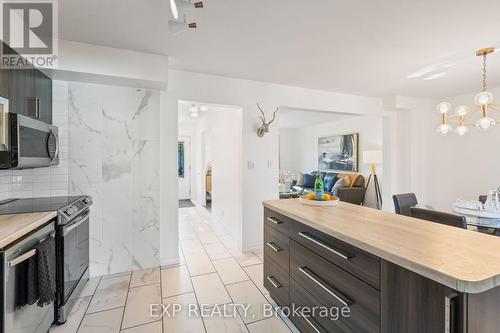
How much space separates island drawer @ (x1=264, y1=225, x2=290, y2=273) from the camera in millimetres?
1912

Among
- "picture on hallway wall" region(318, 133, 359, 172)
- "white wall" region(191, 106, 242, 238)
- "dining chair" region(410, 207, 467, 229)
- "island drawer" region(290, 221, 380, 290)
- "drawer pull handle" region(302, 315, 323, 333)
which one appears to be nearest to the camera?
"island drawer" region(290, 221, 380, 290)

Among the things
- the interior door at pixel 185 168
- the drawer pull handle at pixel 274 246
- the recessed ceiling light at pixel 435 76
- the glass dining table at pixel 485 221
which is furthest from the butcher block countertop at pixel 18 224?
the interior door at pixel 185 168

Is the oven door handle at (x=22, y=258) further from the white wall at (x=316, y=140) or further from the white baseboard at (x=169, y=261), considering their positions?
the white wall at (x=316, y=140)

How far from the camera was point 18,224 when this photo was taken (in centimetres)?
149

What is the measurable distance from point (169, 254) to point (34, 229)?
1700mm

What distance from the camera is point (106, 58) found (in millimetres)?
2516

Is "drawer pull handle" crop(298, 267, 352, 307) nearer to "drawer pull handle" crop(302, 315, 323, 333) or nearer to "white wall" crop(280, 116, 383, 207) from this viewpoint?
"drawer pull handle" crop(302, 315, 323, 333)

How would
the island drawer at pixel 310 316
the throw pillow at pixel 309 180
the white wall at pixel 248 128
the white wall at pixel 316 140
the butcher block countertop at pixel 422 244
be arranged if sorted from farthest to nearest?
the throw pillow at pixel 309 180 < the white wall at pixel 316 140 < the white wall at pixel 248 128 < the island drawer at pixel 310 316 < the butcher block countertop at pixel 422 244

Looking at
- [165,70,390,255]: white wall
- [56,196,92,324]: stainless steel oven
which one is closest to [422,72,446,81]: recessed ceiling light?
[165,70,390,255]: white wall

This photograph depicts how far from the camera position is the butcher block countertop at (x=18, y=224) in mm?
1297

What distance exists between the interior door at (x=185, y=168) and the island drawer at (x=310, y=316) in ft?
21.3

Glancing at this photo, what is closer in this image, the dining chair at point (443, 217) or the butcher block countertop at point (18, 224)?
the butcher block countertop at point (18, 224)

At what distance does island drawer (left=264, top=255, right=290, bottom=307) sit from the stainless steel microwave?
216cm

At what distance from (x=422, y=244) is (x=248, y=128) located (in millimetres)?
2728
